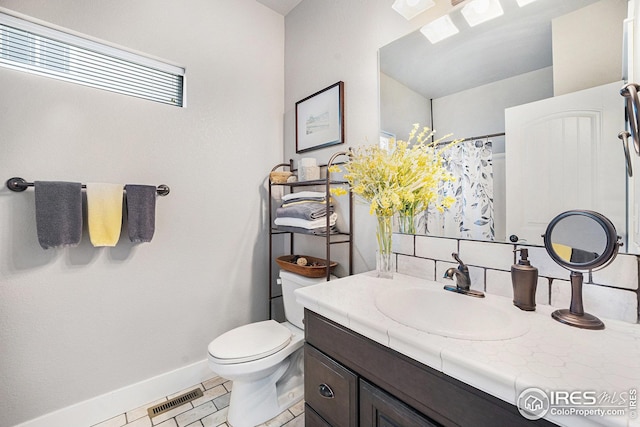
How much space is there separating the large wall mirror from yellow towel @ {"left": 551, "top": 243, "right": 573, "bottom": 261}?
0.47 ft

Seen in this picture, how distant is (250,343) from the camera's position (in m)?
1.47

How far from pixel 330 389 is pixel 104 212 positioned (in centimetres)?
141

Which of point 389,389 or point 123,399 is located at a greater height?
point 389,389

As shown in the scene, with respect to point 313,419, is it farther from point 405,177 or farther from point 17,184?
point 17,184

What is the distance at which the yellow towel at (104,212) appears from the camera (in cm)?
141

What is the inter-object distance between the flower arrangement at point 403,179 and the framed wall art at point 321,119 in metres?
0.54

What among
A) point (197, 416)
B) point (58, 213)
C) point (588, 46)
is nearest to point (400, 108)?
point (588, 46)

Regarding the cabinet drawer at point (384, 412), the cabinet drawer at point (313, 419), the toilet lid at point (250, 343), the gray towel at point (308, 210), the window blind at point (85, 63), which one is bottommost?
the cabinet drawer at point (313, 419)

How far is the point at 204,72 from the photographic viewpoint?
1.85 metres

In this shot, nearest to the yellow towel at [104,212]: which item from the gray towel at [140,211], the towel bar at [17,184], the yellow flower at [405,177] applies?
the gray towel at [140,211]

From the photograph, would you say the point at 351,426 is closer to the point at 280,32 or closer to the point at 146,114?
the point at 146,114

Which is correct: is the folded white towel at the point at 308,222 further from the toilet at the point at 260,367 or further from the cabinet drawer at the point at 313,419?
the cabinet drawer at the point at 313,419

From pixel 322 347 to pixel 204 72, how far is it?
6.08 ft

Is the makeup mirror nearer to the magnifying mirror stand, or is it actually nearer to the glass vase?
the magnifying mirror stand
